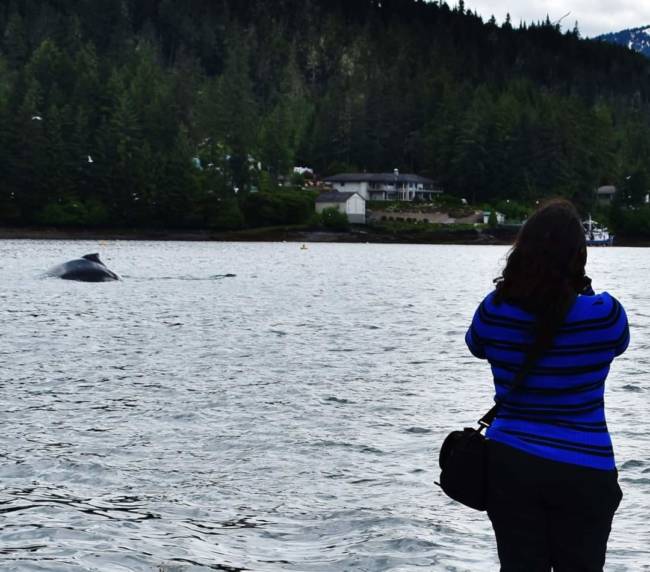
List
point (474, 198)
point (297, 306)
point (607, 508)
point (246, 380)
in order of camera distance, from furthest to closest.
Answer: point (474, 198) < point (297, 306) < point (246, 380) < point (607, 508)

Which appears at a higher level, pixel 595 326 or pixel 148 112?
pixel 148 112

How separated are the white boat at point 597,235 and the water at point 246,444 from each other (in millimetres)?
149163

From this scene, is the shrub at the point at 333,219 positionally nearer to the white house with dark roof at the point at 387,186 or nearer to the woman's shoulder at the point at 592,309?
the white house with dark roof at the point at 387,186

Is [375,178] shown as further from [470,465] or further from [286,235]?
[470,465]

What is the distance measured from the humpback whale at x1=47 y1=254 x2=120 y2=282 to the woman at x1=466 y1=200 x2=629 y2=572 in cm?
5311

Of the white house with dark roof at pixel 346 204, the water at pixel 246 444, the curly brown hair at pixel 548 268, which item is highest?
the white house with dark roof at pixel 346 204

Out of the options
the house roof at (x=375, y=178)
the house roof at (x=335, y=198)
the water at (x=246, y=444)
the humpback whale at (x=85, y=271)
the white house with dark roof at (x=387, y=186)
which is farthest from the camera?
the white house with dark roof at (x=387, y=186)

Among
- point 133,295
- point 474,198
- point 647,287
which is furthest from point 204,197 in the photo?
point 133,295

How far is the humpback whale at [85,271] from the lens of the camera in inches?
2249

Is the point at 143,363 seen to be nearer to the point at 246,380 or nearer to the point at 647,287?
the point at 246,380

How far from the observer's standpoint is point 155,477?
12555mm

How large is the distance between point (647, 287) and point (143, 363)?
49.5m

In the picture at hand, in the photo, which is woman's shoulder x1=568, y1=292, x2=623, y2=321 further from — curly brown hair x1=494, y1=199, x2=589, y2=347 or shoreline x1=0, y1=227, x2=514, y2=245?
shoreline x1=0, y1=227, x2=514, y2=245

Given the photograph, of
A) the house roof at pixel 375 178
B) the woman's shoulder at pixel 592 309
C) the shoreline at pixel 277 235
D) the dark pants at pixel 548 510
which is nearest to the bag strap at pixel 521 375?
the dark pants at pixel 548 510
